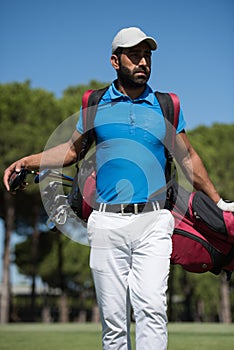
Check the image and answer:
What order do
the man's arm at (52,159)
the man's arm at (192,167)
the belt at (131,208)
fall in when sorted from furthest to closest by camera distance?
the man's arm at (52,159) < the man's arm at (192,167) < the belt at (131,208)

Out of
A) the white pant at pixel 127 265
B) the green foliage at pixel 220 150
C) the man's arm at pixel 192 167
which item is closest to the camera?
the white pant at pixel 127 265

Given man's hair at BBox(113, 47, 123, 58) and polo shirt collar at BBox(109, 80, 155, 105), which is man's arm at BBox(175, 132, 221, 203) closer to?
polo shirt collar at BBox(109, 80, 155, 105)

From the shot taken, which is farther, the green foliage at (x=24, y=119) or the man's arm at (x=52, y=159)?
the green foliage at (x=24, y=119)

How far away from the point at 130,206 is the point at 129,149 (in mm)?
385

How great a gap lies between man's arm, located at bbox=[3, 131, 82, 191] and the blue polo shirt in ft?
1.30

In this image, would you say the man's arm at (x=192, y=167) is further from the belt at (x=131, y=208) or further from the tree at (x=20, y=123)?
the tree at (x=20, y=123)

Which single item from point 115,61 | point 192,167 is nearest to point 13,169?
point 115,61

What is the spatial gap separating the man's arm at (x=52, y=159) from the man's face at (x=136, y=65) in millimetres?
633

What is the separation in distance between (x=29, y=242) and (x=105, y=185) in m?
36.1

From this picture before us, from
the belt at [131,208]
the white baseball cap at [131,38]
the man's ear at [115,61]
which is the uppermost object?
the white baseball cap at [131,38]

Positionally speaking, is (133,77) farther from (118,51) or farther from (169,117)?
(169,117)

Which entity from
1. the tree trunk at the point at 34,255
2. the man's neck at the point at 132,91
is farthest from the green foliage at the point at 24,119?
the man's neck at the point at 132,91

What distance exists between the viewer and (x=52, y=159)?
16.5ft

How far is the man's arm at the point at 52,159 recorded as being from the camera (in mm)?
4941
